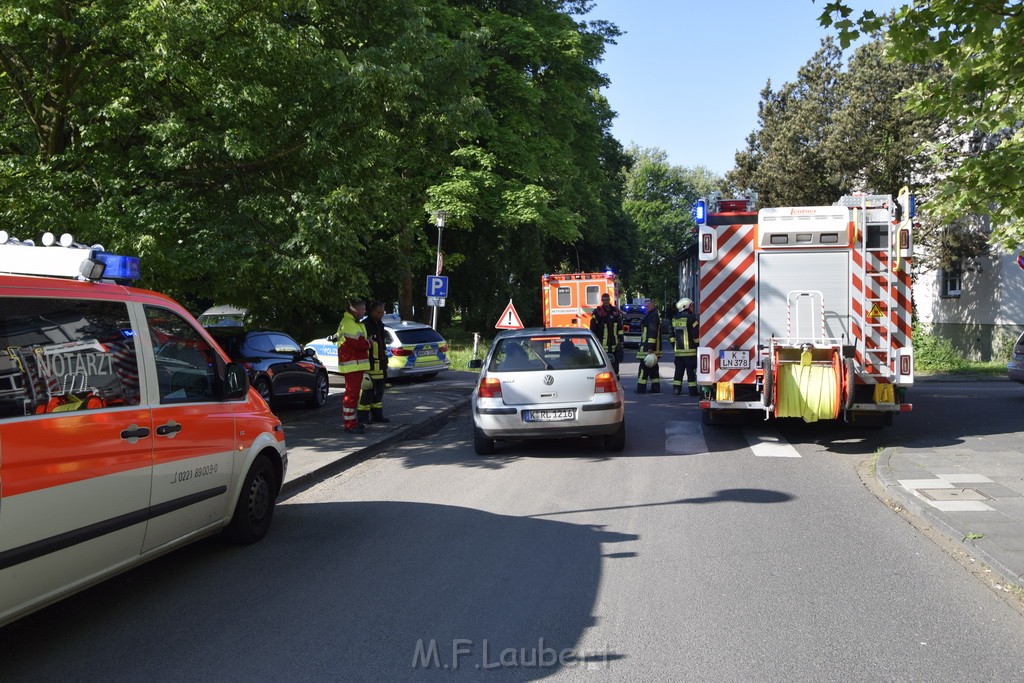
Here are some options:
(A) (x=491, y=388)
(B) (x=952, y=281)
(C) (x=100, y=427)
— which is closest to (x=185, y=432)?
(C) (x=100, y=427)

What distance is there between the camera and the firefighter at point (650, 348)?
692 inches

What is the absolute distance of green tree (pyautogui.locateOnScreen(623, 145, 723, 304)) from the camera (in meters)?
77.4

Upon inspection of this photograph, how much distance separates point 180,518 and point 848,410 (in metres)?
8.00

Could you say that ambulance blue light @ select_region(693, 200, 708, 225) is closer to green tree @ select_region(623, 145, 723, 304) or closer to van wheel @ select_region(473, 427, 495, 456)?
van wheel @ select_region(473, 427, 495, 456)

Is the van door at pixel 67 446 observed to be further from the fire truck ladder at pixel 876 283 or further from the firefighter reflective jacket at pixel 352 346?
the fire truck ladder at pixel 876 283

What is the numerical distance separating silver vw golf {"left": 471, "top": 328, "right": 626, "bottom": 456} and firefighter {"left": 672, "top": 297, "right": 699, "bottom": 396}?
5953 millimetres

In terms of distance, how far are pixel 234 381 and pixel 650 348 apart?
1261cm

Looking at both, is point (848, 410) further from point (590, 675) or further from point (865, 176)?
point (865, 176)

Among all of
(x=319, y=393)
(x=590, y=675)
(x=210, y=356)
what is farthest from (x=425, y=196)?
(x=590, y=675)

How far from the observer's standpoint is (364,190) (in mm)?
11906

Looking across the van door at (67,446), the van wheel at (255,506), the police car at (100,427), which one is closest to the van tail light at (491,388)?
the van wheel at (255,506)

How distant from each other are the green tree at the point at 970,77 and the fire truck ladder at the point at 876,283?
1.97 meters
